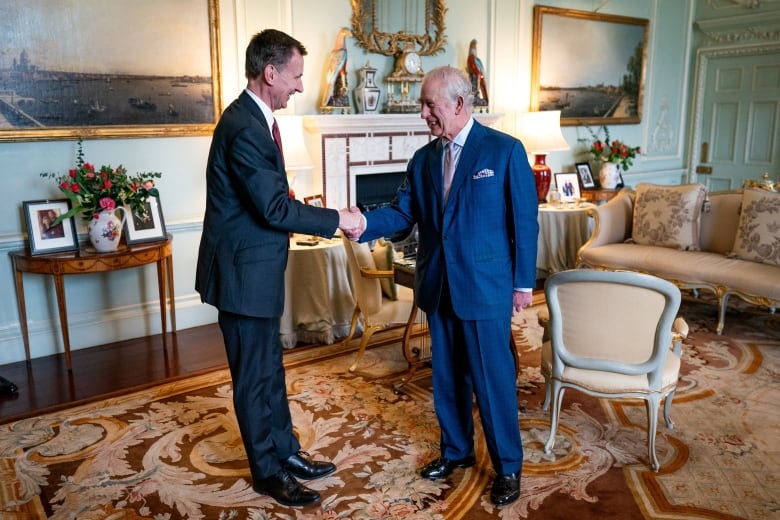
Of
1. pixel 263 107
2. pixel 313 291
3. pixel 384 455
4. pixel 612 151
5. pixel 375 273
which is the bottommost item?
pixel 384 455

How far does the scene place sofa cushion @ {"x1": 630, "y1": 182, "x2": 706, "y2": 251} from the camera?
16.7 feet

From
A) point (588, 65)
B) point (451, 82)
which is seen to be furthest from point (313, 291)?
point (588, 65)

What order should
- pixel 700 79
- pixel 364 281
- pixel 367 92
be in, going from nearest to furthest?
pixel 364 281 < pixel 367 92 < pixel 700 79

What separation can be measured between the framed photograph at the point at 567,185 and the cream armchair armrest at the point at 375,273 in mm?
3419

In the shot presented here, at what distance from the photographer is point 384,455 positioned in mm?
2926

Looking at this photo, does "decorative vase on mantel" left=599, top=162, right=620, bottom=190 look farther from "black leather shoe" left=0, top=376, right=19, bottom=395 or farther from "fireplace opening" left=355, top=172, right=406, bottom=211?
"black leather shoe" left=0, top=376, right=19, bottom=395

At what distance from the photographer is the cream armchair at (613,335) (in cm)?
260

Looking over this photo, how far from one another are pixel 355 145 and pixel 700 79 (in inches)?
203

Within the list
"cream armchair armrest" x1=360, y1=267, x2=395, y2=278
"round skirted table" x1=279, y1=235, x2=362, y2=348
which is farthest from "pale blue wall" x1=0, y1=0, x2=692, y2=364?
"cream armchair armrest" x1=360, y1=267, x2=395, y2=278

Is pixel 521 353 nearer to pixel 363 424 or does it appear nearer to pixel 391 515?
pixel 363 424

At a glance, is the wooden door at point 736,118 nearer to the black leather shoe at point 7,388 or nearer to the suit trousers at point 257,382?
the suit trousers at point 257,382

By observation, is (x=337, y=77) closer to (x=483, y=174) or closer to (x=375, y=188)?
(x=375, y=188)

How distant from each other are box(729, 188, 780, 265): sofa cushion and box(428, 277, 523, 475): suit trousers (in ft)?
9.77

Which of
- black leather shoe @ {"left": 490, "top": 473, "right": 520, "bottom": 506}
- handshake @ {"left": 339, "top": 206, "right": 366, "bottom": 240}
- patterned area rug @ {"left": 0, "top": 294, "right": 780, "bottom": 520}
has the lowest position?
patterned area rug @ {"left": 0, "top": 294, "right": 780, "bottom": 520}
